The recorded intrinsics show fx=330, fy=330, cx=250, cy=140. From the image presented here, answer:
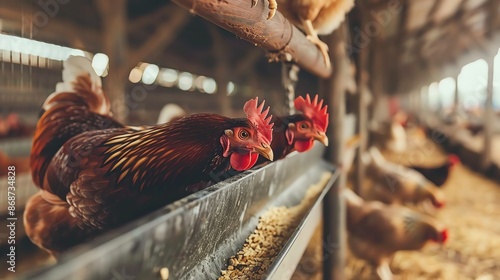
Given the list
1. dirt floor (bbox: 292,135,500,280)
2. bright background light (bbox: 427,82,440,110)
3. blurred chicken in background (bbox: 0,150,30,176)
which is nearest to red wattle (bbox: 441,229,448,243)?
dirt floor (bbox: 292,135,500,280)

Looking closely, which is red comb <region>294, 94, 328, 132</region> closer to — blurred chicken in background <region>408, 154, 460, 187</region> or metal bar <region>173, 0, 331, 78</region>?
metal bar <region>173, 0, 331, 78</region>

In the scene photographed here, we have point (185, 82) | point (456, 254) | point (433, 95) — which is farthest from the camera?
point (433, 95)

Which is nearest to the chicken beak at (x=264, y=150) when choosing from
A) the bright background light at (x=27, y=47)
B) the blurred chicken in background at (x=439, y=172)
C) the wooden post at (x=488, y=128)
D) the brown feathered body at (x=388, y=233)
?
the bright background light at (x=27, y=47)

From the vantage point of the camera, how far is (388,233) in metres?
1.88

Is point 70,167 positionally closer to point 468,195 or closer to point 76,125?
point 76,125

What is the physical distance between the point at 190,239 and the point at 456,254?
2.59 meters

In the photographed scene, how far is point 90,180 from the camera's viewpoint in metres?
0.59

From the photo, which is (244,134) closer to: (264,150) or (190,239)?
(264,150)

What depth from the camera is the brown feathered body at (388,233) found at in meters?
1.89

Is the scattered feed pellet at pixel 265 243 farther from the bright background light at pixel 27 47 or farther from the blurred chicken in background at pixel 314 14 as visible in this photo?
the bright background light at pixel 27 47

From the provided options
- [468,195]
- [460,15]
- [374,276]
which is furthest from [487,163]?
[374,276]

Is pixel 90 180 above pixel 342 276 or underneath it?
above

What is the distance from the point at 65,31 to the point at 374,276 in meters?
3.13

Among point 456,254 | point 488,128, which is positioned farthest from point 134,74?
point 488,128
